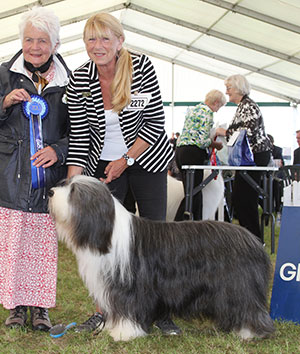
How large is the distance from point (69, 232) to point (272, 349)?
109 cm

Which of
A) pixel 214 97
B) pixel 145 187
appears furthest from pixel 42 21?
pixel 214 97

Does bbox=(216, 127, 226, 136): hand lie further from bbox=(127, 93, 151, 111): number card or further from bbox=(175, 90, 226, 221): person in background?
bbox=(127, 93, 151, 111): number card

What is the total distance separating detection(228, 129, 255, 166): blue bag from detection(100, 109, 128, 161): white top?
2.40m

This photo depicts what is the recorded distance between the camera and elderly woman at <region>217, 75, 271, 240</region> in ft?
16.0

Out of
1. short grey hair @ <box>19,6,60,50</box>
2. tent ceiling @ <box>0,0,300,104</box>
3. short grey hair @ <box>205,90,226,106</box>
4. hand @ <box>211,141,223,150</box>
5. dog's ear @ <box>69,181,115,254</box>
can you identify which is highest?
tent ceiling @ <box>0,0,300,104</box>

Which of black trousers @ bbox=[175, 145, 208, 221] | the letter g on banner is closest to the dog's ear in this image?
the letter g on banner

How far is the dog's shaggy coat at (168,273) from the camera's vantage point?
2188mm

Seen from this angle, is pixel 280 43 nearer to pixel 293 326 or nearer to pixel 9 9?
pixel 9 9

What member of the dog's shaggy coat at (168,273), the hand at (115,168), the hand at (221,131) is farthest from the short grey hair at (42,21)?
the hand at (221,131)

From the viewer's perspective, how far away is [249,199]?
501 centimetres

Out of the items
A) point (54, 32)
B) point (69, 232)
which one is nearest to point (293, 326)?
point (69, 232)

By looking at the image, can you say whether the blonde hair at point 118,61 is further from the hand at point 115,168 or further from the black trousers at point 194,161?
the black trousers at point 194,161

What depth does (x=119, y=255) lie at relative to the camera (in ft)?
7.17

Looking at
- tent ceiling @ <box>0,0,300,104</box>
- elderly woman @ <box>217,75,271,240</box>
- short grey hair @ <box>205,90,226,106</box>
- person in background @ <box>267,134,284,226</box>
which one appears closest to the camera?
elderly woman @ <box>217,75,271,240</box>
